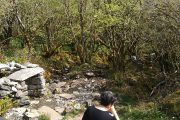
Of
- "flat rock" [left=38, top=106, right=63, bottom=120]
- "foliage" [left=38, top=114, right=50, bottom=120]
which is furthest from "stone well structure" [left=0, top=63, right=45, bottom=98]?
"foliage" [left=38, top=114, right=50, bottom=120]

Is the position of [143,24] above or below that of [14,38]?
above

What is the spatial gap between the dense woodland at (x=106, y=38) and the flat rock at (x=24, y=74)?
104 inches

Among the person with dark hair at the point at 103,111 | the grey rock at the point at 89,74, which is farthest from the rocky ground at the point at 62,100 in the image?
the person with dark hair at the point at 103,111

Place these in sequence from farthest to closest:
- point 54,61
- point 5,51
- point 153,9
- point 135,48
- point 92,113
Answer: point 5,51
point 54,61
point 135,48
point 153,9
point 92,113

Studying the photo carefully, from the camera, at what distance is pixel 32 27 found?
23.4 metres

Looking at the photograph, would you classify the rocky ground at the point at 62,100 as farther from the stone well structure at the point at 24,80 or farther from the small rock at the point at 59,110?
the stone well structure at the point at 24,80

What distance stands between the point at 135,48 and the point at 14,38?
8.49 meters

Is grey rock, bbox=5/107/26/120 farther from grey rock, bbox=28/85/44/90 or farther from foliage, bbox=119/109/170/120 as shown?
foliage, bbox=119/109/170/120

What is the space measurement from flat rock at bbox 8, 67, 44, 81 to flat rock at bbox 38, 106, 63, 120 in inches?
71.0

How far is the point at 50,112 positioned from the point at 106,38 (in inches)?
306

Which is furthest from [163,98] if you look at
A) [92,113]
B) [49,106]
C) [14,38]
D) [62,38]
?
[14,38]

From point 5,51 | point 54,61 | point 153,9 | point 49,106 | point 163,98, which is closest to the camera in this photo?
point 163,98

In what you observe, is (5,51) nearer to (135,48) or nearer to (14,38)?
(14,38)

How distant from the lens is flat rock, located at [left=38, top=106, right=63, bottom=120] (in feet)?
43.9
